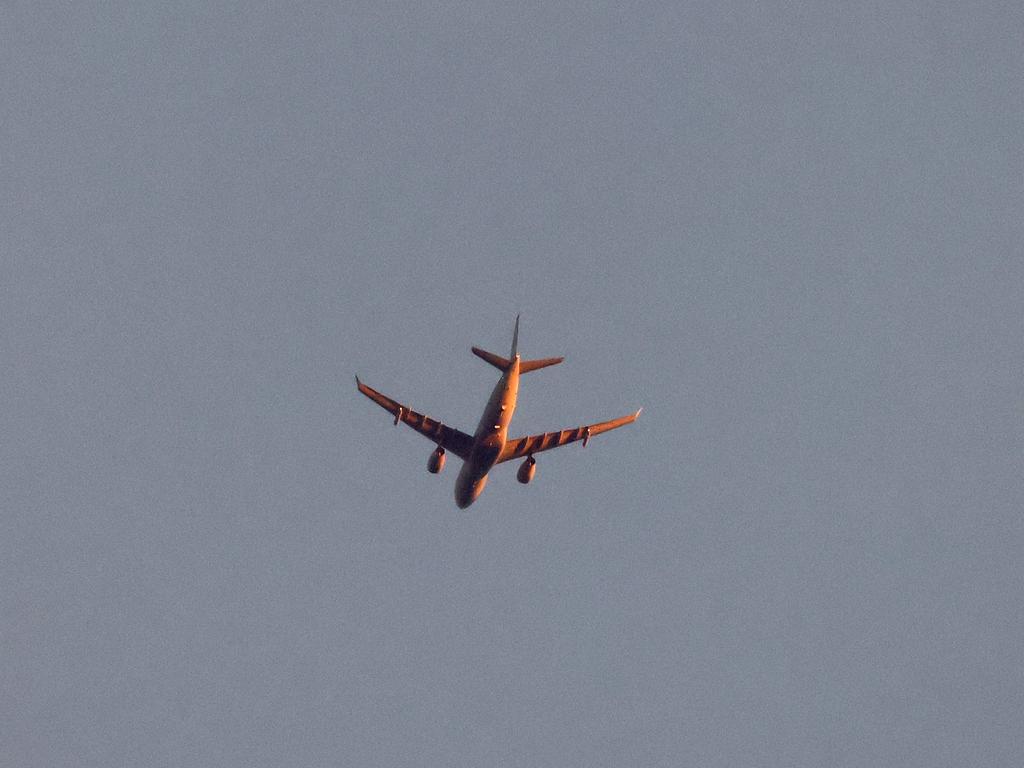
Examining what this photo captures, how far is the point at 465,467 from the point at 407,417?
6.04 metres

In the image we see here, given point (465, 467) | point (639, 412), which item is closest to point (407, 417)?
point (465, 467)

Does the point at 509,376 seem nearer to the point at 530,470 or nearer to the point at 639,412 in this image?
the point at 530,470

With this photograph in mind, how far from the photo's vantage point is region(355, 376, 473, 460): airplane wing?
109 m

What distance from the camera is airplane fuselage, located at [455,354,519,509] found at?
339ft

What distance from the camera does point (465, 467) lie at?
358 feet

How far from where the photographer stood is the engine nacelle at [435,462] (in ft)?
354

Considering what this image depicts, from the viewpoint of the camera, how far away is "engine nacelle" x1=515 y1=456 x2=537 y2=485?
110 metres

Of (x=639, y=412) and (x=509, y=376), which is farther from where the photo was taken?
(x=639, y=412)

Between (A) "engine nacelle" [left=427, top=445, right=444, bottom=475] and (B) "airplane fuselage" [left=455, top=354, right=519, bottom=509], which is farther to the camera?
(A) "engine nacelle" [left=427, top=445, right=444, bottom=475]

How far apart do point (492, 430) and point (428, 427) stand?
7.39 meters

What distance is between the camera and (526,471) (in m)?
110

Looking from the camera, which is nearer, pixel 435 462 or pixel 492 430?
pixel 492 430

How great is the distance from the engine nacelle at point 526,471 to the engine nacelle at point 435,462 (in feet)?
21.1

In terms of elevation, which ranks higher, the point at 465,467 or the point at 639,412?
the point at 639,412
